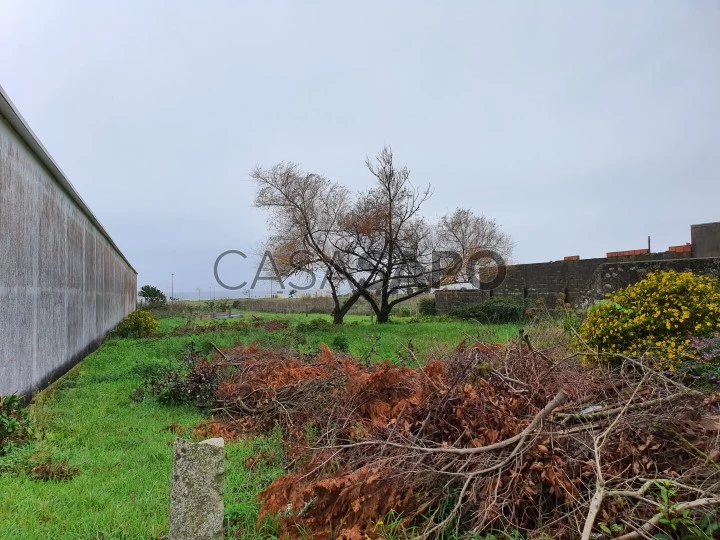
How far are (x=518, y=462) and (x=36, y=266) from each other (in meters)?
6.36

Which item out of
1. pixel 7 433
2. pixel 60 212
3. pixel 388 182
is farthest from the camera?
pixel 388 182

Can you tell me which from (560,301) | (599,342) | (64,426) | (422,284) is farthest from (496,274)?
(64,426)

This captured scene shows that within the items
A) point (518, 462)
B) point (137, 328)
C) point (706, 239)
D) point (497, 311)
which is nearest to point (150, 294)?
point (137, 328)

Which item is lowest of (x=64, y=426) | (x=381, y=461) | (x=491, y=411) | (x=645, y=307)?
(x=64, y=426)

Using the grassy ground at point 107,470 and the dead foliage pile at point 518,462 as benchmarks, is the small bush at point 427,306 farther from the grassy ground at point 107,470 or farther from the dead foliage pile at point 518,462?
the dead foliage pile at point 518,462

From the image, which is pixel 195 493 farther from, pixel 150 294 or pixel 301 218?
pixel 150 294

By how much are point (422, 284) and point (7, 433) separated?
16.3 metres

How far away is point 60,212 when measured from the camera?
312 inches

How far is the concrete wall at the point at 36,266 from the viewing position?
5.11 metres

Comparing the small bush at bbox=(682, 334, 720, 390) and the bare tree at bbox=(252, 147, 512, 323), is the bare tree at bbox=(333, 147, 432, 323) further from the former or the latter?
the small bush at bbox=(682, 334, 720, 390)

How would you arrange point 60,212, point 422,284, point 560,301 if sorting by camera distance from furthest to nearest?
point 422,284 < point 560,301 < point 60,212

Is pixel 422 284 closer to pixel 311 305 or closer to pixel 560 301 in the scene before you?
pixel 560 301

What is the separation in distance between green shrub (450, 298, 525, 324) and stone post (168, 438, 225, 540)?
13.5 meters

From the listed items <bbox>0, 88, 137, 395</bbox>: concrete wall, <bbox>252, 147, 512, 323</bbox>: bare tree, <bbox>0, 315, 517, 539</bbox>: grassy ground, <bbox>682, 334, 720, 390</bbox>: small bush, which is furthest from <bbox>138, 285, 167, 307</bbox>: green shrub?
<bbox>682, 334, 720, 390</bbox>: small bush
